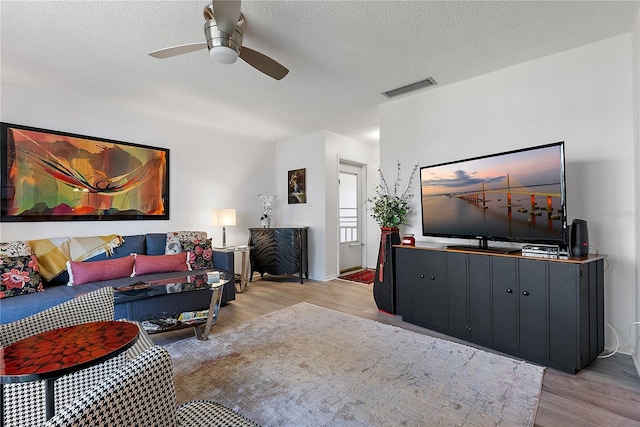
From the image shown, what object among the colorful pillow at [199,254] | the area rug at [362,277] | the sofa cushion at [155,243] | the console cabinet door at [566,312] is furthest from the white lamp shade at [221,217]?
the console cabinet door at [566,312]

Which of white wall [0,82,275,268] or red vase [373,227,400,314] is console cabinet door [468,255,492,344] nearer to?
red vase [373,227,400,314]

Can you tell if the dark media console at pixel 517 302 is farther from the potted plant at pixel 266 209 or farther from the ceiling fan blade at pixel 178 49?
the potted plant at pixel 266 209

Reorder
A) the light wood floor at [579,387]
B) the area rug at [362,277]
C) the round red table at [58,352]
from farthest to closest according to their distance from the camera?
the area rug at [362,277]
the light wood floor at [579,387]
the round red table at [58,352]

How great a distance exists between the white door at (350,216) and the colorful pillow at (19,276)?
412 cm

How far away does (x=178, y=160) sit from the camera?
4434 millimetres

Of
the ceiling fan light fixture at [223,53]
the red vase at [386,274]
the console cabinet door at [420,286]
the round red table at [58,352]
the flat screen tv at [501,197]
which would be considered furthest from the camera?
the red vase at [386,274]

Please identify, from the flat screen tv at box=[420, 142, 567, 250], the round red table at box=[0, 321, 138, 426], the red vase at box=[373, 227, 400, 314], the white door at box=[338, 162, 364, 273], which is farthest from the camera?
the white door at box=[338, 162, 364, 273]

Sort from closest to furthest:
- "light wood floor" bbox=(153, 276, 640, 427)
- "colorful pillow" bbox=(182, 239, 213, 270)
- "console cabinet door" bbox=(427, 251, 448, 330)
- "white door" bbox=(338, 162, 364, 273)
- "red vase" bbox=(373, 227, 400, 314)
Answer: "light wood floor" bbox=(153, 276, 640, 427) → "console cabinet door" bbox=(427, 251, 448, 330) → "red vase" bbox=(373, 227, 400, 314) → "colorful pillow" bbox=(182, 239, 213, 270) → "white door" bbox=(338, 162, 364, 273)

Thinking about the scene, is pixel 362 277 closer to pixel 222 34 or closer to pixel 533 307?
pixel 533 307

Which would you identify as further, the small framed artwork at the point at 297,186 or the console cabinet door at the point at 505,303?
the small framed artwork at the point at 297,186

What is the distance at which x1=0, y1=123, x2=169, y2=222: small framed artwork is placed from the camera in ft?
10.4

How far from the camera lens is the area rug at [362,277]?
501 centimetres

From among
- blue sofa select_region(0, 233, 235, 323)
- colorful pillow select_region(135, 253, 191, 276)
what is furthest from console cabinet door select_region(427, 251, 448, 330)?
colorful pillow select_region(135, 253, 191, 276)

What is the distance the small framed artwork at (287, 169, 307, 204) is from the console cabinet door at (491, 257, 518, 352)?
341 cm
